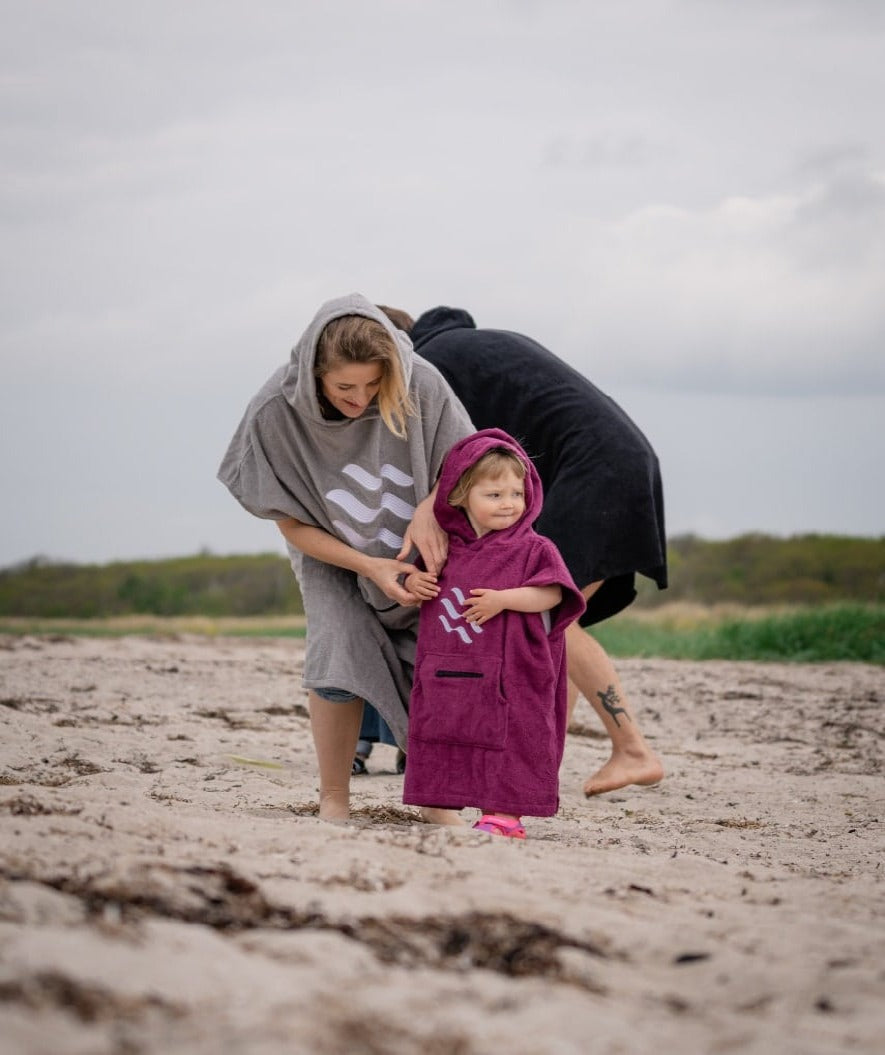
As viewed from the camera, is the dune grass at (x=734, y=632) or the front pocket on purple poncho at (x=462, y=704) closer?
the front pocket on purple poncho at (x=462, y=704)

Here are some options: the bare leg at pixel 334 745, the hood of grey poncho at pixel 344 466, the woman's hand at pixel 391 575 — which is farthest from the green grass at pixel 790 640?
the woman's hand at pixel 391 575

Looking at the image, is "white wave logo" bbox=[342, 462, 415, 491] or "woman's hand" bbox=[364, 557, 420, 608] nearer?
"woman's hand" bbox=[364, 557, 420, 608]

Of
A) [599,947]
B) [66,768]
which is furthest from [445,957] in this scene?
[66,768]

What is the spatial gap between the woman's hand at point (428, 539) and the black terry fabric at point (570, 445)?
41.0 inches

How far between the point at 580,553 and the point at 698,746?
2.64 meters

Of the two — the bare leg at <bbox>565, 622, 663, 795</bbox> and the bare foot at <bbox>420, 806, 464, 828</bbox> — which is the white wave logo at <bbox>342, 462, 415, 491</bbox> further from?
the bare leg at <bbox>565, 622, 663, 795</bbox>

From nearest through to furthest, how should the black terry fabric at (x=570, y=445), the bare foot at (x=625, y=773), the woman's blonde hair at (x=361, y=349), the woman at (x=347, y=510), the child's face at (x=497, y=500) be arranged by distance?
the woman's blonde hair at (x=361, y=349), the child's face at (x=497, y=500), the woman at (x=347, y=510), the black terry fabric at (x=570, y=445), the bare foot at (x=625, y=773)

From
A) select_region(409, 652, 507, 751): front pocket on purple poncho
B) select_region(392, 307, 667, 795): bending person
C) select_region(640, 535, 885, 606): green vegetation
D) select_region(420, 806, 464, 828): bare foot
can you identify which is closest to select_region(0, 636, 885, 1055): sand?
select_region(420, 806, 464, 828): bare foot

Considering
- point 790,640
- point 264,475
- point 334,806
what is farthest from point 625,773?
point 790,640

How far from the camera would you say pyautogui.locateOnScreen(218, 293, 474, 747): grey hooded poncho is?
377 cm

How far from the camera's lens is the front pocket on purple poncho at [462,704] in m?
3.47

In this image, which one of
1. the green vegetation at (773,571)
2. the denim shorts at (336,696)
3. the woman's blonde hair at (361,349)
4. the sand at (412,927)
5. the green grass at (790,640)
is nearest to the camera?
the sand at (412,927)

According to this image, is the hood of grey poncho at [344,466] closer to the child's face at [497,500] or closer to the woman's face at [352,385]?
the woman's face at [352,385]

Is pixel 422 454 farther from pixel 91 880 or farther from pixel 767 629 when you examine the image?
pixel 767 629
